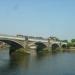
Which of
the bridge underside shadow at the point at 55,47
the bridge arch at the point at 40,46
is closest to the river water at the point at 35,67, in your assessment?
the bridge arch at the point at 40,46

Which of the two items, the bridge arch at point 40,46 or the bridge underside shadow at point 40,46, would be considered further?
the bridge arch at point 40,46

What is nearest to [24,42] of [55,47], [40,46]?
[40,46]

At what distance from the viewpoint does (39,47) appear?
205 feet

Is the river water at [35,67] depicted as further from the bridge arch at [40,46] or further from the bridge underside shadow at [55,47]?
the bridge underside shadow at [55,47]

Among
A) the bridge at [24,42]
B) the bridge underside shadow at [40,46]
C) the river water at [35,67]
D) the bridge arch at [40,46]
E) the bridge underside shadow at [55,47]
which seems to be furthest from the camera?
the bridge underside shadow at [55,47]

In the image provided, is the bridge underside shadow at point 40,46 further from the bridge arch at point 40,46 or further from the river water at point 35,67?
the river water at point 35,67

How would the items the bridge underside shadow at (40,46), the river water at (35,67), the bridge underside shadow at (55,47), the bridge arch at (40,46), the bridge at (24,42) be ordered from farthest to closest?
1. the bridge underside shadow at (55,47)
2. the bridge arch at (40,46)
3. the bridge underside shadow at (40,46)
4. the bridge at (24,42)
5. the river water at (35,67)

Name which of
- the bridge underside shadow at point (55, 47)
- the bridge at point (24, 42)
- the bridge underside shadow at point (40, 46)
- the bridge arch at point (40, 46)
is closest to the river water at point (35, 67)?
the bridge at point (24, 42)

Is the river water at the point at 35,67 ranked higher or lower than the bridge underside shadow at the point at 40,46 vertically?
lower

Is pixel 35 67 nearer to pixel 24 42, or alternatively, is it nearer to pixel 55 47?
pixel 24 42

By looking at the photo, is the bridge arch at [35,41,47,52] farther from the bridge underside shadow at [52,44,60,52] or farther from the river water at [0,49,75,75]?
the river water at [0,49,75,75]

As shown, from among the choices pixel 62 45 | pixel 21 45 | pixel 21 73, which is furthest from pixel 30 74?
pixel 62 45

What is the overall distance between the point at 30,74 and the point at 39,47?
120ft

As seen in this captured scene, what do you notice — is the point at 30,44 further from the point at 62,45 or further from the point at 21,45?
the point at 62,45
